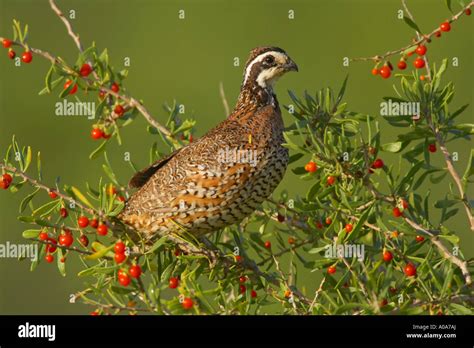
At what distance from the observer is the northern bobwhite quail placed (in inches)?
215

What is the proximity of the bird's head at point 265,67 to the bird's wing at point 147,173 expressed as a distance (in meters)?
0.82

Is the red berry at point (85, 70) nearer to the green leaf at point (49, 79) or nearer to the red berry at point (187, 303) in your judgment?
the green leaf at point (49, 79)

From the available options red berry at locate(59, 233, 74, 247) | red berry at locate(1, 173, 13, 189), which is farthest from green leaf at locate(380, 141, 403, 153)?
red berry at locate(1, 173, 13, 189)

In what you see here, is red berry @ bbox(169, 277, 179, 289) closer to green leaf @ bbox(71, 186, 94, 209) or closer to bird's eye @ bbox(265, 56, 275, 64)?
green leaf @ bbox(71, 186, 94, 209)

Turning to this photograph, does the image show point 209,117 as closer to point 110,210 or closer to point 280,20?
point 280,20

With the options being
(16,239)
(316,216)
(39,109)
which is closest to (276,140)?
(316,216)

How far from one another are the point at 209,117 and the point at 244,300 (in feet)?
28.6

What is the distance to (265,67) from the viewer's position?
240 inches

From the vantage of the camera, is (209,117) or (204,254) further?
(209,117)

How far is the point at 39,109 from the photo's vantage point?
15031 millimetres

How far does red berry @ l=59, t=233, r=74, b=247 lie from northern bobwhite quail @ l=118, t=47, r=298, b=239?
80cm

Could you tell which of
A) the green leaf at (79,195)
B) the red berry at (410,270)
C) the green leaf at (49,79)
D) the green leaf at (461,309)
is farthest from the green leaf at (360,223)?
the green leaf at (49,79)

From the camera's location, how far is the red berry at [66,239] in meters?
4.69

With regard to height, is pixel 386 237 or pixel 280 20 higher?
pixel 280 20
